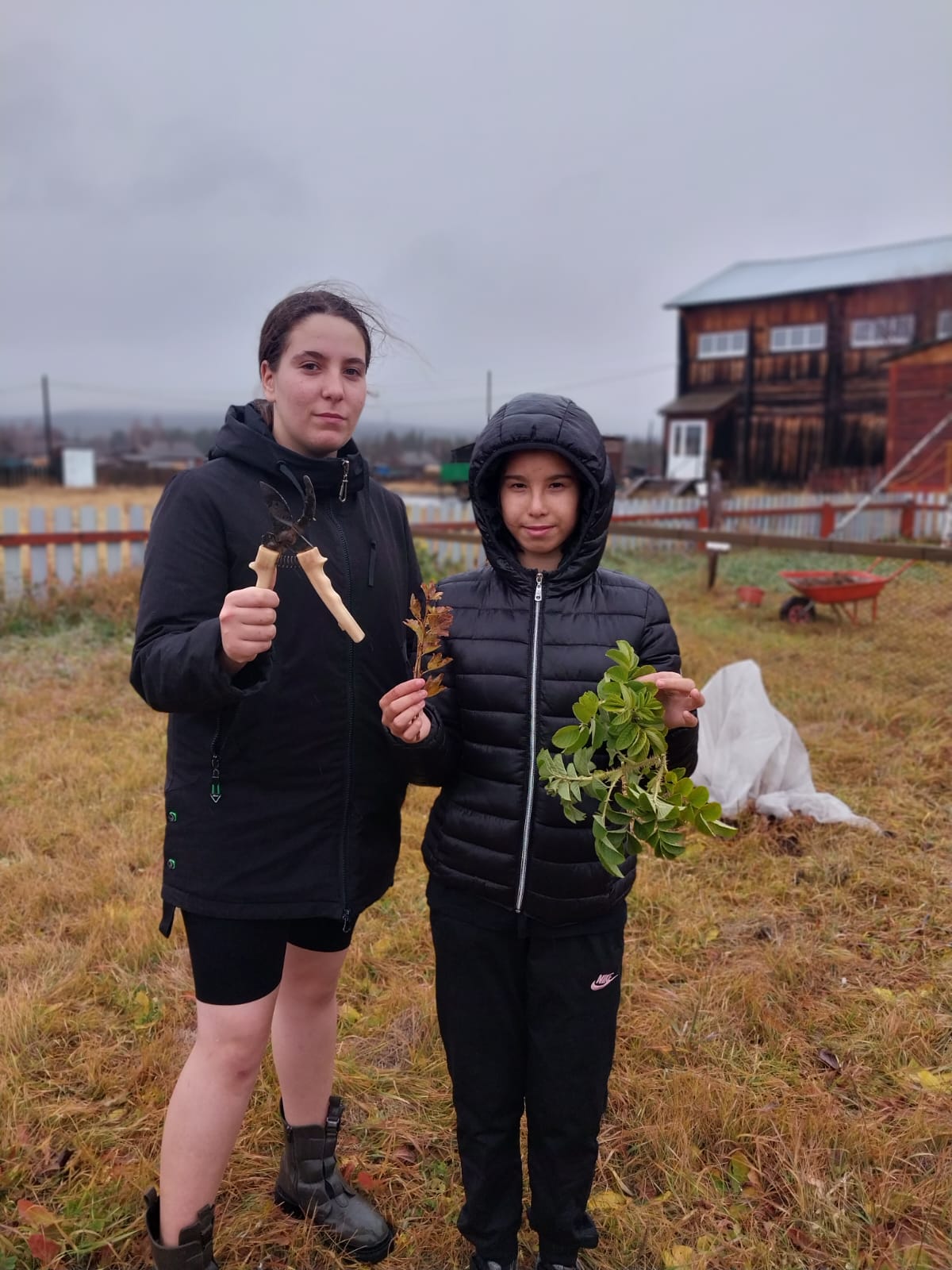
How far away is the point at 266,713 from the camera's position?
1723 millimetres

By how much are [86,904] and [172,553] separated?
2.36m

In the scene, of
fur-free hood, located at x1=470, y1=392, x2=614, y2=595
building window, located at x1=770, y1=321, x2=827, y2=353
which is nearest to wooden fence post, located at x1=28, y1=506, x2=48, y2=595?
fur-free hood, located at x1=470, y1=392, x2=614, y2=595

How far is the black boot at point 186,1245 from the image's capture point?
68.2 inches

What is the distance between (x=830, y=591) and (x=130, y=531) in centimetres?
686

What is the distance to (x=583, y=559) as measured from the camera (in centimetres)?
182

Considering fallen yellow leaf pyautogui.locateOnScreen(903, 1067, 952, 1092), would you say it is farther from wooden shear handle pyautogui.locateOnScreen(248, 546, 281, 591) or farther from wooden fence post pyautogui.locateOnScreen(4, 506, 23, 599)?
wooden fence post pyautogui.locateOnScreen(4, 506, 23, 599)

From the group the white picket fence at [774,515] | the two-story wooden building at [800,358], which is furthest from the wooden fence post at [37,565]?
the two-story wooden building at [800,358]

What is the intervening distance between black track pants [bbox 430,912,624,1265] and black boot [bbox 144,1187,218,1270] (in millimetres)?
529

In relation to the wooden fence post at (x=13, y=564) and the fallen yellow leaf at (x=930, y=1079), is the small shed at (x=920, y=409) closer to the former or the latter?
the wooden fence post at (x=13, y=564)

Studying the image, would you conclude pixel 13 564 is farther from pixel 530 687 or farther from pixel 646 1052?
pixel 530 687

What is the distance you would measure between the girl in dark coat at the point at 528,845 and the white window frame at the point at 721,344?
30359mm

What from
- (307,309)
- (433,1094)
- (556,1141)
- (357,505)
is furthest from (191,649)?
(433,1094)

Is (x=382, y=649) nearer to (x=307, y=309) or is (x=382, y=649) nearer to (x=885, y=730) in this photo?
(x=307, y=309)

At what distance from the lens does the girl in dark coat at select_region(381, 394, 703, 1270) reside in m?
1.78
